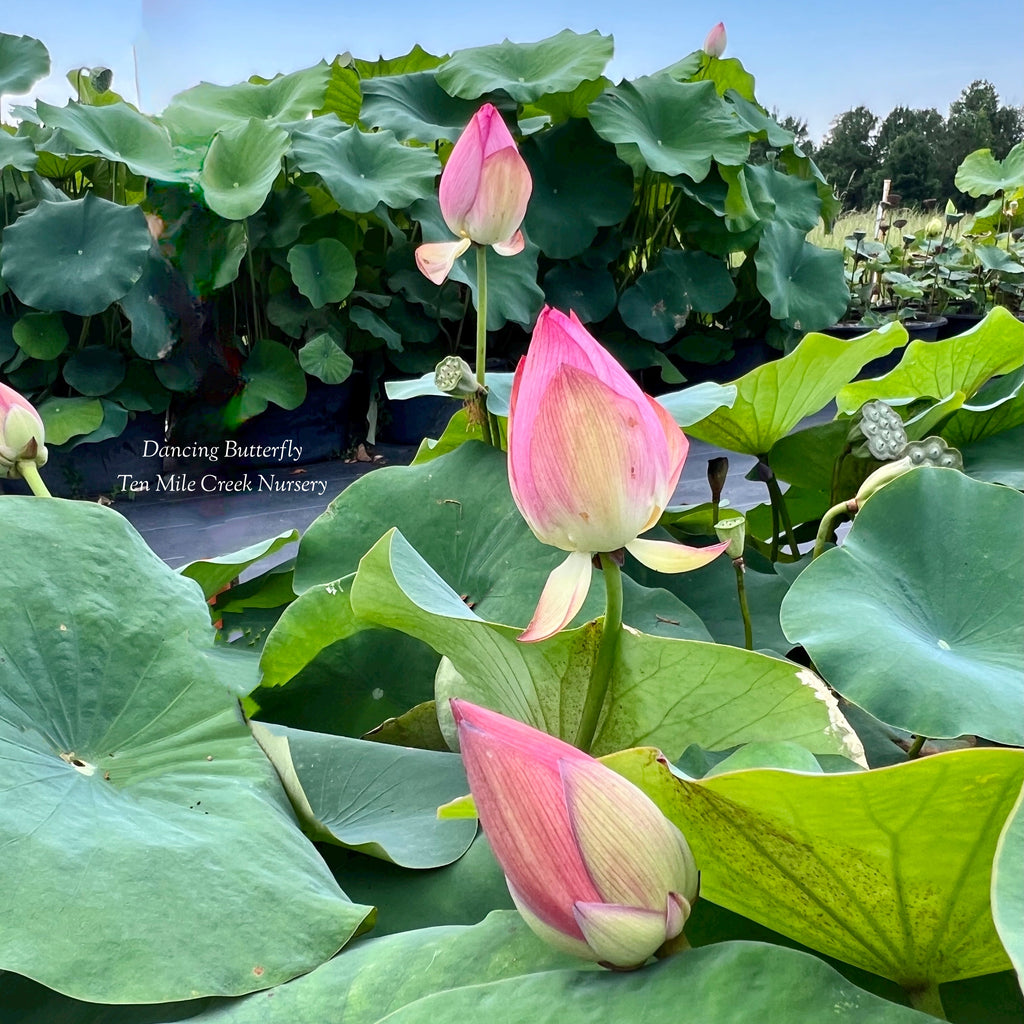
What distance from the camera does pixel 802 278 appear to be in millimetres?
2771

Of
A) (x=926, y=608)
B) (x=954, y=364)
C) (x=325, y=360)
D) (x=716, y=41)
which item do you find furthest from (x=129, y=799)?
(x=716, y=41)

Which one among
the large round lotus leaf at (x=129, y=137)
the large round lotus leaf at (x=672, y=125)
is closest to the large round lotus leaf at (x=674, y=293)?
the large round lotus leaf at (x=672, y=125)

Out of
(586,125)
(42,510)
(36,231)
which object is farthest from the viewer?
(586,125)

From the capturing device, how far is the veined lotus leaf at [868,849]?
6.1 inches

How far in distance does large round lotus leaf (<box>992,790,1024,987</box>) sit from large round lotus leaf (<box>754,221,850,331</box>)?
2667 millimetres

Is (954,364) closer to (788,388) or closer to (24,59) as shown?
(788,388)

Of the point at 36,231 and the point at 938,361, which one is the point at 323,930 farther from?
the point at 36,231

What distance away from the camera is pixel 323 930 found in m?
0.22

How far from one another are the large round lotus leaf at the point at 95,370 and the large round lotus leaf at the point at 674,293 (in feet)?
4.62

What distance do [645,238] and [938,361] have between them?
8.33 ft

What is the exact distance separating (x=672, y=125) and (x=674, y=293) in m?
0.47

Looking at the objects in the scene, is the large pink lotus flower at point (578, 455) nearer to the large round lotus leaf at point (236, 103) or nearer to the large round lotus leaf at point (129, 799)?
the large round lotus leaf at point (129, 799)

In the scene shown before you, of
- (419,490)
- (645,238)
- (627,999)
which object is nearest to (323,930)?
(627,999)

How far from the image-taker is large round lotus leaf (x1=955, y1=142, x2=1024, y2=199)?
3.19 metres
